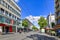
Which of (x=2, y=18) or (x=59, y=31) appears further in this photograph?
(x=2, y=18)

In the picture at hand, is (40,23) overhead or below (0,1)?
below

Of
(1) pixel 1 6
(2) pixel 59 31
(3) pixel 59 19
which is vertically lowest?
(2) pixel 59 31

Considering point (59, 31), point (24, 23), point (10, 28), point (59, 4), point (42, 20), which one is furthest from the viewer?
point (24, 23)

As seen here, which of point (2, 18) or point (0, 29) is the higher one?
point (2, 18)

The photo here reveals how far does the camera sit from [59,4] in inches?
2143

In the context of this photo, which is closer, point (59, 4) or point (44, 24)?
point (59, 4)

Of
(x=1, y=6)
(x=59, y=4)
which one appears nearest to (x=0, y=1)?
(x=1, y=6)

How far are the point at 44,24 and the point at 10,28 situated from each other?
4895 cm

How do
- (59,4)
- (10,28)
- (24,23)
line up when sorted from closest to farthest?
(59,4), (10,28), (24,23)

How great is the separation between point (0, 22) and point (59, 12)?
72.6 ft

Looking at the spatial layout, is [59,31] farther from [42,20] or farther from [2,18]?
[42,20]

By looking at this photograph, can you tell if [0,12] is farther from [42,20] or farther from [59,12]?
[42,20]

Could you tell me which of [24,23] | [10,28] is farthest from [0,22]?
[24,23]

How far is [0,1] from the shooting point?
5534cm
